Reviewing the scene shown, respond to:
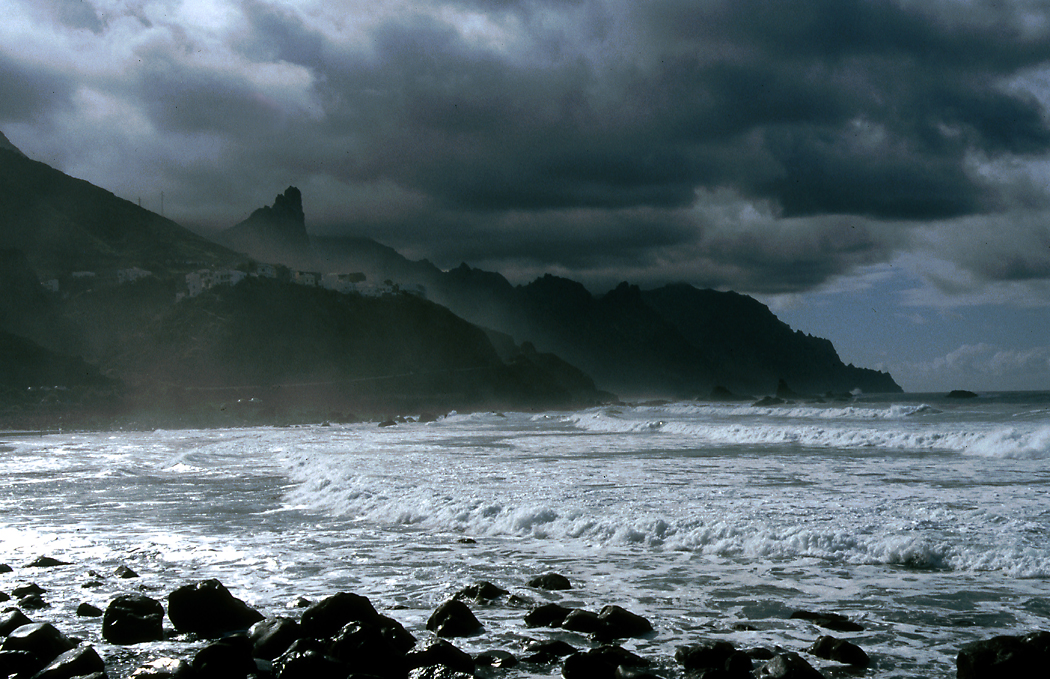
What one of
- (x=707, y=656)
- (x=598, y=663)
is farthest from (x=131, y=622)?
(x=707, y=656)

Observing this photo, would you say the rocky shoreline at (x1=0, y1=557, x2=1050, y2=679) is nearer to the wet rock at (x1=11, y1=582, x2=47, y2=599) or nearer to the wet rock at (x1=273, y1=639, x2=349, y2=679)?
the wet rock at (x1=273, y1=639, x2=349, y2=679)

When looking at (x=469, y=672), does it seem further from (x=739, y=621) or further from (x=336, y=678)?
(x=739, y=621)

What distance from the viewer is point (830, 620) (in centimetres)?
654

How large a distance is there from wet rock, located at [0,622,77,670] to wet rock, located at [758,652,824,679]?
212 inches

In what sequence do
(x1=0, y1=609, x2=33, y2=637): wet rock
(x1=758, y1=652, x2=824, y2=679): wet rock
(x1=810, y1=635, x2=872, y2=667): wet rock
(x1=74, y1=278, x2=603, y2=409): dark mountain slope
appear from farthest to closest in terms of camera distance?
1. (x1=74, y1=278, x2=603, y2=409): dark mountain slope
2. (x1=0, y1=609, x2=33, y2=637): wet rock
3. (x1=810, y1=635, x2=872, y2=667): wet rock
4. (x1=758, y1=652, x2=824, y2=679): wet rock

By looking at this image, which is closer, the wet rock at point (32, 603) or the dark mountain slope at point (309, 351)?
the wet rock at point (32, 603)

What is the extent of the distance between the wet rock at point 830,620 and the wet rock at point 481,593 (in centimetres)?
281

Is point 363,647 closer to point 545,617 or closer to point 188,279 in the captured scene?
point 545,617

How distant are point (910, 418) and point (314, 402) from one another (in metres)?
79.6

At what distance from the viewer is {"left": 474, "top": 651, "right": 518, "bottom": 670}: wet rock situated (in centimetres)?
570

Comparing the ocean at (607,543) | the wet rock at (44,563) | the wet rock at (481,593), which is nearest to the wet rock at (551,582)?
the ocean at (607,543)

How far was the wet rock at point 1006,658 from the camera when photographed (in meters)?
5.16

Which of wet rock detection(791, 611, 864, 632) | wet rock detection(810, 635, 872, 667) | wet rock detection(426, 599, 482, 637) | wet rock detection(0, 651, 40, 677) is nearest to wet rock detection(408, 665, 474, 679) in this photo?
wet rock detection(426, 599, 482, 637)

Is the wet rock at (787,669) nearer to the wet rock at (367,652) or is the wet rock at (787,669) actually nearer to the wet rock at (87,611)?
the wet rock at (367,652)
